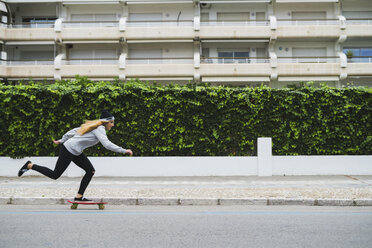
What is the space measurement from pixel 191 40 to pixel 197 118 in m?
14.9

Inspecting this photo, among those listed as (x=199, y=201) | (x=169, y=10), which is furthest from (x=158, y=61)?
(x=199, y=201)

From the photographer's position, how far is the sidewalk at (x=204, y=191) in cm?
786

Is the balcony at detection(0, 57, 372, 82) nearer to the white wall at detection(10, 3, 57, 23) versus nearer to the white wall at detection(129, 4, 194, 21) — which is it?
the white wall at detection(129, 4, 194, 21)

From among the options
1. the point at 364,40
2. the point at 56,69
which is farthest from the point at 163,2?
the point at 364,40


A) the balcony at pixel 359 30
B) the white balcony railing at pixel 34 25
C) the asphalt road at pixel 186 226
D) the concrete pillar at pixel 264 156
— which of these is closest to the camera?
the asphalt road at pixel 186 226

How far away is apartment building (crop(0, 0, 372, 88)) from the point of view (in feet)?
84.0

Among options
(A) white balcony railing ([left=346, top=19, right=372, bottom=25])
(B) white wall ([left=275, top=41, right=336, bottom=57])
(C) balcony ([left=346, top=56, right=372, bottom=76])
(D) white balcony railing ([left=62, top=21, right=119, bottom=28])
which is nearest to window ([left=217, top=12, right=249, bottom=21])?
(B) white wall ([left=275, top=41, right=336, bottom=57])

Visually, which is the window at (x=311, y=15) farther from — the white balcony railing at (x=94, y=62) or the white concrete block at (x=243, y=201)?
the white concrete block at (x=243, y=201)

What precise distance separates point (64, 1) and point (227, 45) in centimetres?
1254

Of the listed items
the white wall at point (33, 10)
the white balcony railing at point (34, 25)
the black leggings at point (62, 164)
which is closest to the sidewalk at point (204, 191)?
the black leggings at point (62, 164)

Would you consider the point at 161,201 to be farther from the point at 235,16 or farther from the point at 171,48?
the point at 235,16

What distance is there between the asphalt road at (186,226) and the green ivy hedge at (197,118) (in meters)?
5.14

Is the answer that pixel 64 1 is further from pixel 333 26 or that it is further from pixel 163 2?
pixel 333 26

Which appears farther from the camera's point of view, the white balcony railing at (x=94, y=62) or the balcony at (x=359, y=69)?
the white balcony railing at (x=94, y=62)
